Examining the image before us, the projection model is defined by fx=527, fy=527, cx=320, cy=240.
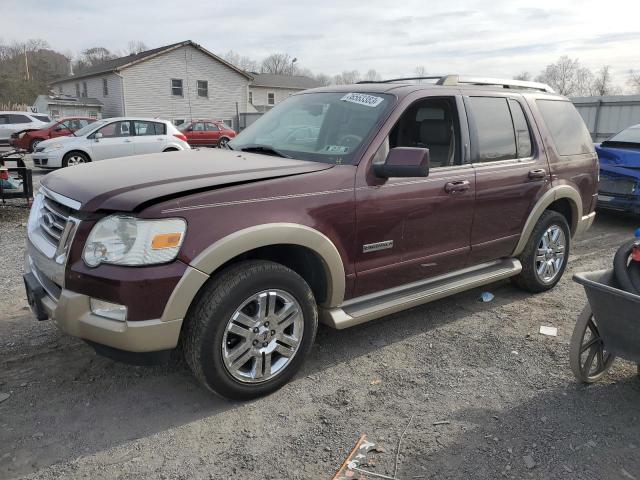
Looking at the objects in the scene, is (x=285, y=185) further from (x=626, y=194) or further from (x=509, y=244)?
(x=626, y=194)

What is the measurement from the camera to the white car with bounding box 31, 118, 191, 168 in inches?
558

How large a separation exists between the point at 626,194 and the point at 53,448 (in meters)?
8.24

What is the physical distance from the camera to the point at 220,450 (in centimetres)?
279

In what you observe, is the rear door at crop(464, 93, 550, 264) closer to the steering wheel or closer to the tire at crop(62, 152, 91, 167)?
the steering wheel

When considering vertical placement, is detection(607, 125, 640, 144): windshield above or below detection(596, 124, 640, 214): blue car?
above

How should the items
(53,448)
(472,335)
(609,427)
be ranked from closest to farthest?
(53,448) < (609,427) < (472,335)

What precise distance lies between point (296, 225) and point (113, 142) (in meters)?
12.9

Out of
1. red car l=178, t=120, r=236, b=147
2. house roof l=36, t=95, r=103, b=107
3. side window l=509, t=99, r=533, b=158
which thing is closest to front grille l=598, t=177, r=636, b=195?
side window l=509, t=99, r=533, b=158

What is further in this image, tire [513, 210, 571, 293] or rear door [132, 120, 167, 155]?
rear door [132, 120, 167, 155]

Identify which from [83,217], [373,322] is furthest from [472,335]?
[83,217]

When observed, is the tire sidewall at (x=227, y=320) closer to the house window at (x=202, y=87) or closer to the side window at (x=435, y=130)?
the side window at (x=435, y=130)

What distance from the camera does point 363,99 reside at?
3.99 metres

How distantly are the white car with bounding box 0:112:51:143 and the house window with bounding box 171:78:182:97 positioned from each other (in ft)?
41.6

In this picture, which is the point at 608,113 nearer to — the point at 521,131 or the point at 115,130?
the point at 521,131
